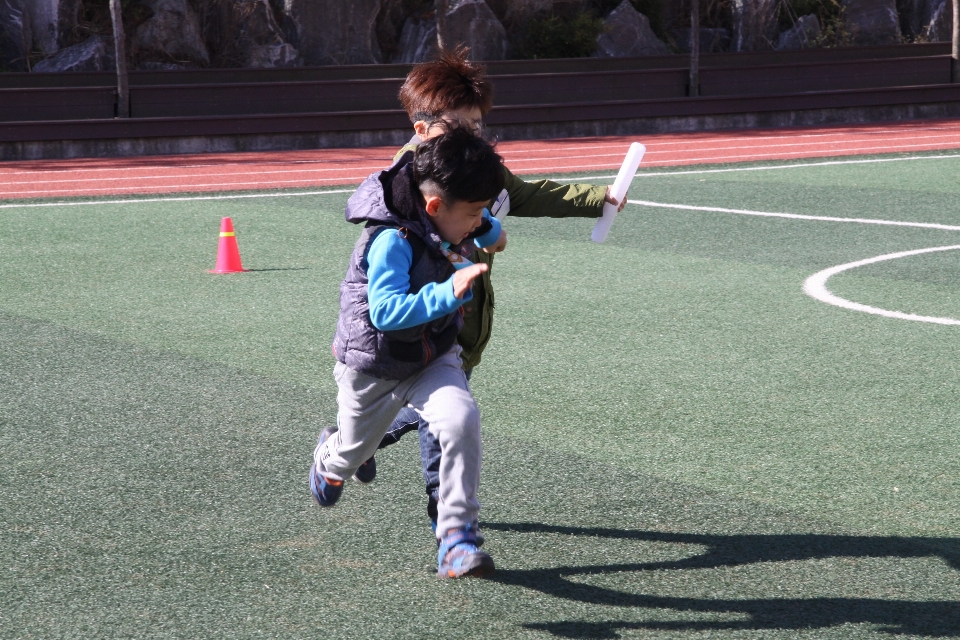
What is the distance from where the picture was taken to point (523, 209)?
387cm

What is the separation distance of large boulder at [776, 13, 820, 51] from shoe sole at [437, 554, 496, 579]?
32581 mm

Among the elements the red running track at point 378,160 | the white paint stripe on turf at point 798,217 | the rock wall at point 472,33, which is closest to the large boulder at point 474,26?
the rock wall at point 472,33

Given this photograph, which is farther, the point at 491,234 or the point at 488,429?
the point at 488,429

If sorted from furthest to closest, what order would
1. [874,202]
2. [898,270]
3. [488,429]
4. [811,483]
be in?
[874,202] → [898,270] → [488,429] → [811,483]

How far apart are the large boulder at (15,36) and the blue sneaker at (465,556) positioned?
89.8 feet

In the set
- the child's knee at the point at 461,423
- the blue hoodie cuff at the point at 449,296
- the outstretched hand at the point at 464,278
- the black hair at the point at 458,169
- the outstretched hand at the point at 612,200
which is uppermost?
the black hair at the point at 458,169

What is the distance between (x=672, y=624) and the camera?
3.05 m

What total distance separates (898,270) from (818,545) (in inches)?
204

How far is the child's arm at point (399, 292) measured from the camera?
116 inches

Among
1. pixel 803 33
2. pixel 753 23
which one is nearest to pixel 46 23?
pixel 753 23

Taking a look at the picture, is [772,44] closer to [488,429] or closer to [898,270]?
[898,270]

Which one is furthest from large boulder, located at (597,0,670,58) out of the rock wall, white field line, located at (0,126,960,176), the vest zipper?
the vest zipper

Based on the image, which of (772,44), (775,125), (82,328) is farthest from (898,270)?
(772,44)

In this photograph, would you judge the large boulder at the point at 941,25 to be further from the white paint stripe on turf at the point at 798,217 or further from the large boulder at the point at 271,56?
the white paint stripe on turf at the point at 798,217
